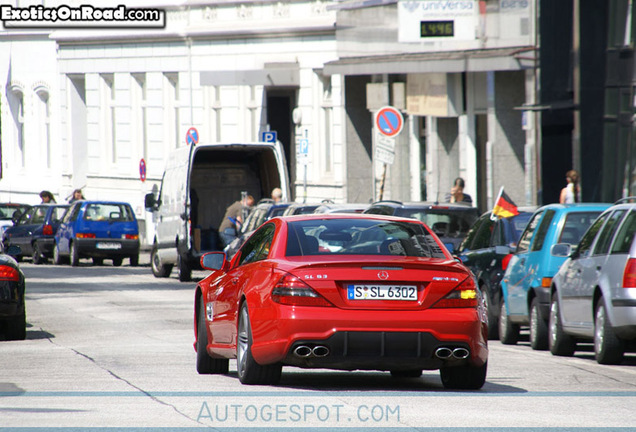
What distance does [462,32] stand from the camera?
32.7m

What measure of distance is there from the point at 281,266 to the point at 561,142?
20921 mm

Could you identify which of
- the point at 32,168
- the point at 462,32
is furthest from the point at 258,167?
the point at 32,168

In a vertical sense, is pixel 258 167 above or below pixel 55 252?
above

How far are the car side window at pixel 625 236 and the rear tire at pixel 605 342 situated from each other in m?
0.51

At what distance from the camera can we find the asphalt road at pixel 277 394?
923cm

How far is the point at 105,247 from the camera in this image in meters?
37.6

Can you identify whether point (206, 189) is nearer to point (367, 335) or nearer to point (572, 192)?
point (572, 192)

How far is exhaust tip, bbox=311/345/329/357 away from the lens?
1058 centimetres

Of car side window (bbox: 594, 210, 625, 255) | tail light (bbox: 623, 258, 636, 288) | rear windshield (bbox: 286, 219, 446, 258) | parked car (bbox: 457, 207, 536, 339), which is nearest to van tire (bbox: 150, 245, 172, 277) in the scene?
parked car (bbox: 457, 207, 536, 339)

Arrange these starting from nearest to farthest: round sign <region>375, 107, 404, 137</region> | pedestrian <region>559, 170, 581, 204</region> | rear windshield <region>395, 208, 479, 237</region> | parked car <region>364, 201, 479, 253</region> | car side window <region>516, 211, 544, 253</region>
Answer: car side window <region>516, 211, 544, 253</region> < parked car <region>364, 201, 479, 253</region> < rear windshield <region>395, 208, 479, 237</region> < pedestrian <region>559, 170, 581, 204</region> < round sign <region>375, 107, 404, 137</region>

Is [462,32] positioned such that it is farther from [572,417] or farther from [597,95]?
[572,417]

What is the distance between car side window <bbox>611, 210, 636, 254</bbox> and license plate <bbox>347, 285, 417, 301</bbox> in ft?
12.2

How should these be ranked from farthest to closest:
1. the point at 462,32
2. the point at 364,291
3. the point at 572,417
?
the point at 462,32
the point at 364,291
the point at 572,417

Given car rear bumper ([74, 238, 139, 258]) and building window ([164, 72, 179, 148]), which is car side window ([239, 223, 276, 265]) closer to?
car rear bumper ([74, 238, 139, 258])
